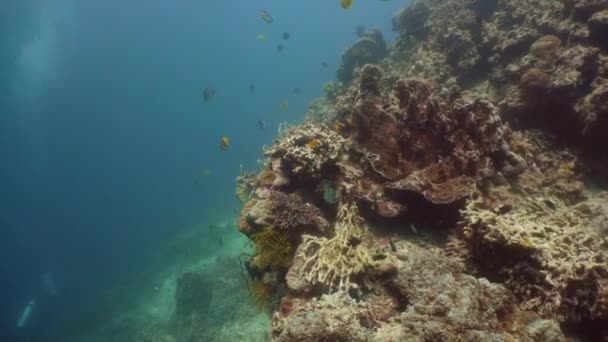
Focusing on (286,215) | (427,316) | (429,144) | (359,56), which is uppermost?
(359,56)

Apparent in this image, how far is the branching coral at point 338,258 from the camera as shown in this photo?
4379mm

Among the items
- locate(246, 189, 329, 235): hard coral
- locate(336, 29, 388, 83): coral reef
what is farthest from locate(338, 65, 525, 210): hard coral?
locate(336, 29, 388, 83): coral reef

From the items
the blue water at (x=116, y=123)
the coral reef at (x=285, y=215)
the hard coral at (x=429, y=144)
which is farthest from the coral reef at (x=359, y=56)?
the blue water at (x=116, y=123)

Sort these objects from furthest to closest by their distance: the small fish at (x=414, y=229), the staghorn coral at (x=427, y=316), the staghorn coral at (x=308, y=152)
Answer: the staghorn coral at (x=308, y=152), the small fish at (x=414, y=229), the staghorn coral at (x=427, y=316)

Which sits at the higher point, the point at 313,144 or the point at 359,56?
the point at 359,56

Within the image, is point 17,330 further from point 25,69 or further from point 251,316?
point 25,69

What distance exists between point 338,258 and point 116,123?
135 meters

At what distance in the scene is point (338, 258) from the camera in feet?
15.0

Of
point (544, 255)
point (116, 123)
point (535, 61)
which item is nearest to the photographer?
point (544, 255)

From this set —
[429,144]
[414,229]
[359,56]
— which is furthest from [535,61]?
[359,56]

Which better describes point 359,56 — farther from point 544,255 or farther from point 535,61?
point 544,255

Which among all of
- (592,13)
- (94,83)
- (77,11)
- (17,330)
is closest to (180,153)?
(94,83)

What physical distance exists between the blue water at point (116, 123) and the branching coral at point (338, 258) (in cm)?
2843

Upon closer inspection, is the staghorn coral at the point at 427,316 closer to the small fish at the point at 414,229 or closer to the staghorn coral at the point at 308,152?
the small fish at the point at 414,229
